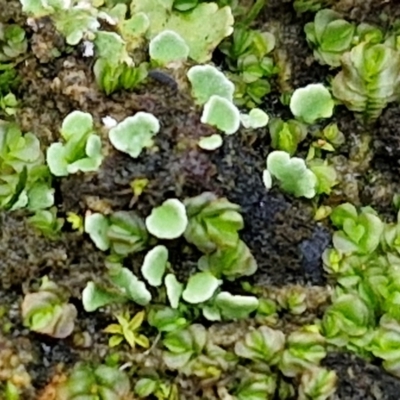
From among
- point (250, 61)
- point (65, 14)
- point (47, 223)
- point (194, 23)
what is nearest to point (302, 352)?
point (47, 223)

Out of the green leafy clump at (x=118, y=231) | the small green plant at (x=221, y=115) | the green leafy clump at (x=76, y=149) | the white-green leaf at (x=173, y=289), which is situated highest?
the small green plant at (x=221, y=115)

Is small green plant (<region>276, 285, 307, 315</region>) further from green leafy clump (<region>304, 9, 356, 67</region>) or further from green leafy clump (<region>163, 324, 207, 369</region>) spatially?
green leafy clump (<region>304, 9, 356, 67</region>)

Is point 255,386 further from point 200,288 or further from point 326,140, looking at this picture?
point 326,140

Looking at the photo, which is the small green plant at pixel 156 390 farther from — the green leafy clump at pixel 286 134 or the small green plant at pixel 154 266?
the green leafy clump at pixel 286 134

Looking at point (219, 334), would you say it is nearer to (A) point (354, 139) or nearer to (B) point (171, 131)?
(B) point (171, 131)

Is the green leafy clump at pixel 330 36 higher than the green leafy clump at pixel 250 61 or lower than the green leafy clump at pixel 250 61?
higher

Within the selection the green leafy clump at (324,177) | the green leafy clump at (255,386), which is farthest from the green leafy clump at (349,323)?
the green leafy clump at (324,177)

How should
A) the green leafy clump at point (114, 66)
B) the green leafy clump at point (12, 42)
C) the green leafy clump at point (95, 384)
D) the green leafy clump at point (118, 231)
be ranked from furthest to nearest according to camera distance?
1. the green leafy clump at point (12, 42)
2. the green leafy clump at point (114, 66)
3. the green leafy clump at point (118, 231)
4. the green leafy clump at point (95, 384)
